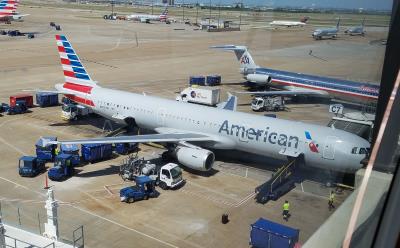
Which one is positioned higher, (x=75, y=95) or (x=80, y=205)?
(x=75, y=95)

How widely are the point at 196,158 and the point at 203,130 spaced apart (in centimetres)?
194

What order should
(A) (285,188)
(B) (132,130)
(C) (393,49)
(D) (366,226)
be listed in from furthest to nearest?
(B) (132,130)
(A) (285,188)
(C) (393,49)
(D) (366,226)

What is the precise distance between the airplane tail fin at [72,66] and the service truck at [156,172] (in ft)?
25.0

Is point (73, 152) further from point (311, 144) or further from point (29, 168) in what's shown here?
point (311, 144)

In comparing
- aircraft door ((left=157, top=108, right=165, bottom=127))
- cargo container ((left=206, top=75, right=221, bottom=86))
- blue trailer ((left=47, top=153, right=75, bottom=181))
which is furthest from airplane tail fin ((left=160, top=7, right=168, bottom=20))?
blue trailer ((left=47, top=153, right=75, bottom=181))

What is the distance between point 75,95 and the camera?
21531mm

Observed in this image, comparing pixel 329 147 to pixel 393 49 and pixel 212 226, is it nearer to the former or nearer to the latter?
pixel 212 226

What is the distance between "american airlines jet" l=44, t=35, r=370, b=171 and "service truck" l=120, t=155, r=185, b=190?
102cm

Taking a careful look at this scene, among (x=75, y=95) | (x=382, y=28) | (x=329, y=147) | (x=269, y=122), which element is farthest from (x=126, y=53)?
(x=382, y=28)

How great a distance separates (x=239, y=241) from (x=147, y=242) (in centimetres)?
246

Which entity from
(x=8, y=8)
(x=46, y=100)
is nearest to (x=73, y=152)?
(x=46, y=100)

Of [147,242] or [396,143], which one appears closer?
[396,143]

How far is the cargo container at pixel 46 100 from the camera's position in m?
25.4

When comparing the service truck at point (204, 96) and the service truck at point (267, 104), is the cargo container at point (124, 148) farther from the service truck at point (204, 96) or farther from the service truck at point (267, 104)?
the service truck at point (267, 104)
